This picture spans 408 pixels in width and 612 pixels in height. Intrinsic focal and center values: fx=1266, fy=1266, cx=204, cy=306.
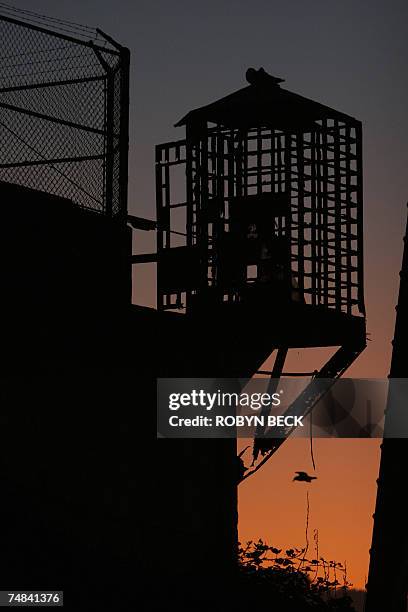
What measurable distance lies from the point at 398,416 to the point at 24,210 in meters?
10.2

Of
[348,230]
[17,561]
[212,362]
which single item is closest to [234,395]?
[212,362]

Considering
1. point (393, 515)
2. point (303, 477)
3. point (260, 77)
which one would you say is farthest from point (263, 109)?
point (393, 515)

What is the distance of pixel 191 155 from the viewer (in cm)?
2081

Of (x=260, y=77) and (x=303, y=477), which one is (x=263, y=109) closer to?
(x=260, y=77)

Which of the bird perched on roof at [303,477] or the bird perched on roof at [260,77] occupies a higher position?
the bird perched on roof at [260,77]

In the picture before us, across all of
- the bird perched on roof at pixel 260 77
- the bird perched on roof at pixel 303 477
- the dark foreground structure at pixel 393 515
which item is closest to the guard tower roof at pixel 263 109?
the bird perched on roof at pixel 260 77

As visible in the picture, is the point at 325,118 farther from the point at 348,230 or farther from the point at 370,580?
the point at 370,580

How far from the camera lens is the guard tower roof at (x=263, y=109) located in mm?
20391

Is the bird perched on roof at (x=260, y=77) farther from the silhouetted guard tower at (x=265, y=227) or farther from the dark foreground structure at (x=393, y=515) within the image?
the dark foreground structure at (x=393, y=515)

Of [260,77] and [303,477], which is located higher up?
[260,77]

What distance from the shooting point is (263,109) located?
803 inches

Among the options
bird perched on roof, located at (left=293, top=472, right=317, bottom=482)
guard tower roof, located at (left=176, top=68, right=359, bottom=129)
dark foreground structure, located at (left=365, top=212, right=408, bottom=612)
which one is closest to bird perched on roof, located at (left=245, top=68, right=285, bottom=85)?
guard tower roof, located at (left=176, top=68, right=359, bottom=129)

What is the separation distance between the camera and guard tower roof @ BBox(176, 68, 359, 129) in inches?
803

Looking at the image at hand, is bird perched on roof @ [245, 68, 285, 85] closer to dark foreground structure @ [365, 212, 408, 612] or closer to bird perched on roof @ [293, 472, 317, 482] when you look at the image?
bird perched on roof @ [293, 472, 317, 482]
